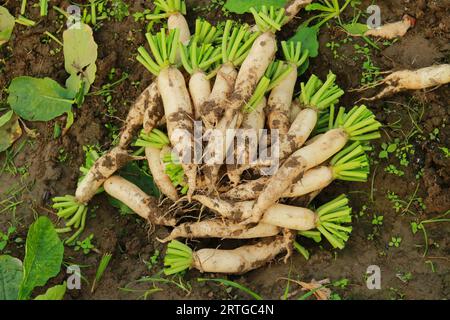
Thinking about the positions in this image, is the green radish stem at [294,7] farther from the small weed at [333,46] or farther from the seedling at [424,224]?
the seedling at [424,224]

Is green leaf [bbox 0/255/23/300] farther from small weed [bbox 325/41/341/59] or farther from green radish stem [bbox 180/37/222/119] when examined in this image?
small weed [bbox 325/41/341/59]

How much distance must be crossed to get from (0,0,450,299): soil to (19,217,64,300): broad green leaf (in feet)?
0.52

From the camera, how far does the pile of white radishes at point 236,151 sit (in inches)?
129

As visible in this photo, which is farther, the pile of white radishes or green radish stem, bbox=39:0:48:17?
green radish stem, bbox=39:0:48:17

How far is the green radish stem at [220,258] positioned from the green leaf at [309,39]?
108cm

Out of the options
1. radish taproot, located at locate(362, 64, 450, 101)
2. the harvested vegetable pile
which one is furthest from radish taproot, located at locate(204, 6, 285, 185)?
radish taproot, located at locate(362, 64, 450, 101)

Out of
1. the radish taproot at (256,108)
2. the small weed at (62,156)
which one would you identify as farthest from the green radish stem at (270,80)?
the small weed at (62,156)

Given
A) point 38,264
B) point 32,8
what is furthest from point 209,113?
point 32,8

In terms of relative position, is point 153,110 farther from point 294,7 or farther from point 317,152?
point 294,7

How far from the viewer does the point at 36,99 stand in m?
3.80

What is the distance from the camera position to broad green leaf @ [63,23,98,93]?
385 centimetres

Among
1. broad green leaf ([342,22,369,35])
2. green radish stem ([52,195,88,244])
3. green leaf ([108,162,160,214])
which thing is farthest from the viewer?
broad green leaf ([342,22,369,35])

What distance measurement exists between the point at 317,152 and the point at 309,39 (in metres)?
0.78

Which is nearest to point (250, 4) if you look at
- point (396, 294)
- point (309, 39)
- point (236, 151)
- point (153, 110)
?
point (309, 39)
